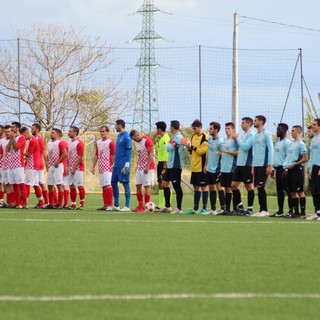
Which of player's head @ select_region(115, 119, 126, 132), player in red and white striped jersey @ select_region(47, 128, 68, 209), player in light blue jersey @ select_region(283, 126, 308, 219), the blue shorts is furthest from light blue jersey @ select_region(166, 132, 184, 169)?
player in light blue jersey @ select_region(283, 126, 308, 219)

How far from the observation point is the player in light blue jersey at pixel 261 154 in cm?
1946

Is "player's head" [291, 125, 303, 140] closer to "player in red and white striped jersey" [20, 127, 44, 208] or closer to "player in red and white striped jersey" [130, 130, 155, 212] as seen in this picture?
"player in red and white striped jersey" [130, 130, 155, 212]

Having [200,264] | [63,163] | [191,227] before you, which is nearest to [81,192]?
[63,163]

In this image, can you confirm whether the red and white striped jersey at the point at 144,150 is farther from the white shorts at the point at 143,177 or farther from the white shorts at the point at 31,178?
the white shorts at the point at 31,178

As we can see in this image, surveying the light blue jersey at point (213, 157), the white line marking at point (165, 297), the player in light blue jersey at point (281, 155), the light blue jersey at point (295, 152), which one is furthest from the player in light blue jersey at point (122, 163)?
the white line marking at point (165, 297)

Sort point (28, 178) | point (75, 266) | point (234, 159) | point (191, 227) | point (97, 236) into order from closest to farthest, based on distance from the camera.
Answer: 1. point (75, 266)
2. point (97, 236)
3. point (191, 227)
4. point (234, 159)
5. point (28, 178)

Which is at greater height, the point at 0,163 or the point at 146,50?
the point at 146,50

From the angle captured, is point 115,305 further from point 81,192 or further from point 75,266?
point 81,192

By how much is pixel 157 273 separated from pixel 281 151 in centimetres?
1135

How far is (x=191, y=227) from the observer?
49.5ft

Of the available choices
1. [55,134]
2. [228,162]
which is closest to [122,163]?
[55,134]

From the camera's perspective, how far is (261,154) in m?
19.5

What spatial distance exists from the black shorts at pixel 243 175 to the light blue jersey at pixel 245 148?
80 mm

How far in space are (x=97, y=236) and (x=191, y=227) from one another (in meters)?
2.61
